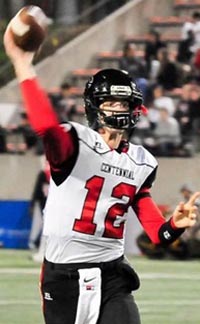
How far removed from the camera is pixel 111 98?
533cm

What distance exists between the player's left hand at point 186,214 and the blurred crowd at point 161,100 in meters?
11.8

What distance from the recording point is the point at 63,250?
5.33 m

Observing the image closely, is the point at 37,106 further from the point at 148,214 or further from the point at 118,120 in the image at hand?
→ the point at 148,214

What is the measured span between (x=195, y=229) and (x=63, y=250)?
1003 cm

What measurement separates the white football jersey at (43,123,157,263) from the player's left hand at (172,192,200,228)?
0.80ft

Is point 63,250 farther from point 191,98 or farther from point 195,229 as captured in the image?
point 191,98

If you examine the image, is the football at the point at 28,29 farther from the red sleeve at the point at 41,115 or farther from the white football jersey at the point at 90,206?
the white football jersey at the point at 90,206

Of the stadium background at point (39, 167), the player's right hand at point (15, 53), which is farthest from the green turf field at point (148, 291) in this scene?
the player's right hand at point (15, 53)

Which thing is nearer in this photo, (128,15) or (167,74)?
(167,74)

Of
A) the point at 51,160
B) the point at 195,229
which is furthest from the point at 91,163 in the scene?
the point at 195,229

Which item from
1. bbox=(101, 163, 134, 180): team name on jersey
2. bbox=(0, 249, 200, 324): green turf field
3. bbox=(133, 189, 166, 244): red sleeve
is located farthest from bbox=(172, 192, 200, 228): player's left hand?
bbox=(0, 249, 200, 324): green turf field

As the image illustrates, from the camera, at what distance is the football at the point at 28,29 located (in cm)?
470

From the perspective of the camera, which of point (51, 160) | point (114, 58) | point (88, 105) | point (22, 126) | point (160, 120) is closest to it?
point (51, 160)

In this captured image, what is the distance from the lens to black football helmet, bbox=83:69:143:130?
5.31 meters
